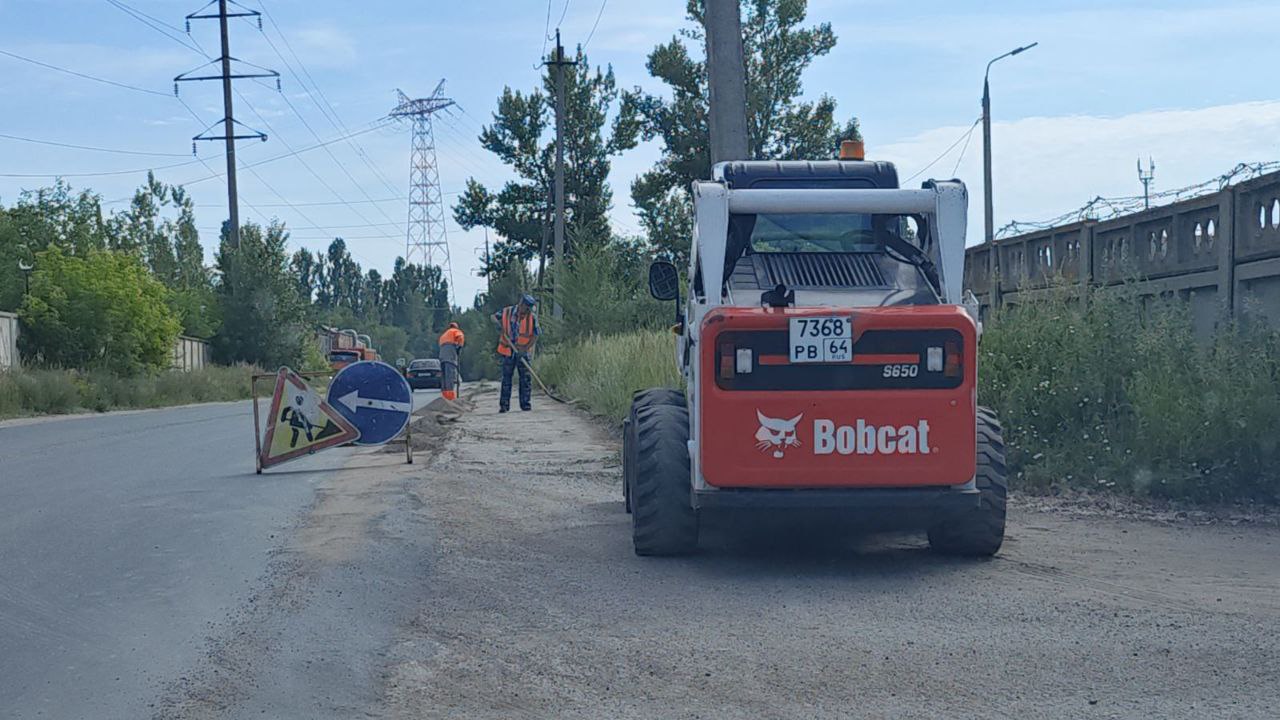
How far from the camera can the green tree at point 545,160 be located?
62.0 m

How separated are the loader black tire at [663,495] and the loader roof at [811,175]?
2101 mm

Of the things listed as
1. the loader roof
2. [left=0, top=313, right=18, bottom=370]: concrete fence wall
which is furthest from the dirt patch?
[left=0, top=313, right=18, bottom=370]: concrete fence wall

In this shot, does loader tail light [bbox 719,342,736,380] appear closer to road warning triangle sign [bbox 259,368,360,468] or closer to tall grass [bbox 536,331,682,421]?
road warning triangle sign [bbox 259,368,360,468]

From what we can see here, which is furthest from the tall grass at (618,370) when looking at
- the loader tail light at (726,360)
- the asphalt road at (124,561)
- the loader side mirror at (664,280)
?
the loader tail light at (726,360)

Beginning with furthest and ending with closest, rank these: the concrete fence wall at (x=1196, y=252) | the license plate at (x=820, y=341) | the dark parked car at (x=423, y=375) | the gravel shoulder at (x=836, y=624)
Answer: the dark parked car at (x=423, y=375) → the concrete fence wall at (x=1196, y=252) → the license plate at (x=820, y=341) → the gravel shoulder at (x=836, y=624)

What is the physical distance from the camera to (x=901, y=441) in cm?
707

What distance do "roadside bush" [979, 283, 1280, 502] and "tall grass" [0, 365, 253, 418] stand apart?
22.7 metres

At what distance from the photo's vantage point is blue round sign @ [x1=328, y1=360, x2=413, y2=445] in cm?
1309

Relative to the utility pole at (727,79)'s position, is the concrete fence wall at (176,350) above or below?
below

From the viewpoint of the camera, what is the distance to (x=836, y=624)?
6.04 meters

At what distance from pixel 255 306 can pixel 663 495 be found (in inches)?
1922

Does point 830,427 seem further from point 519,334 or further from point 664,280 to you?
point 519,334

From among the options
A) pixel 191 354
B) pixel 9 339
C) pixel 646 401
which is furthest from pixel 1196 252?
pixel 191 354

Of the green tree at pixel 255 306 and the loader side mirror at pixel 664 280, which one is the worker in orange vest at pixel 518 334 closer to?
the loader side mirror at pixel 664 280
